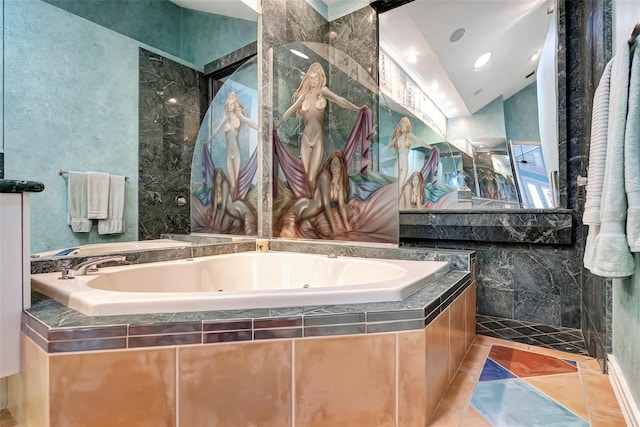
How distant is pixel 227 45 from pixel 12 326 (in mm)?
1949

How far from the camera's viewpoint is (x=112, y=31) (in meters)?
1.63

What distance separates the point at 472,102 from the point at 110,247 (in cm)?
253

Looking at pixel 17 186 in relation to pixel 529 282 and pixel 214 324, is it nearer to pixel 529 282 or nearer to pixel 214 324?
pixel 214 324

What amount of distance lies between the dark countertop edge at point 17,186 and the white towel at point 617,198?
76.3 inches

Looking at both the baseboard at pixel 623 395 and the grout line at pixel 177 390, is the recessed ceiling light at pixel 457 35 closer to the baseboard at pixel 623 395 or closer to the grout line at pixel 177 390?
the baseboard at pixel 623 395

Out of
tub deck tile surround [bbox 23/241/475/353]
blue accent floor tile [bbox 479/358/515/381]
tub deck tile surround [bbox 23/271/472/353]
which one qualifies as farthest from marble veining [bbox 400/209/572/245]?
tub deck tile surround [bbox 23/271/472/353]

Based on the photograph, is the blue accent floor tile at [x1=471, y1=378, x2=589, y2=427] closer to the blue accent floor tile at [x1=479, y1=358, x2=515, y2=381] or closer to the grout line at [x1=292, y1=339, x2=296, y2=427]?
the blue accent floor tile at [x1=479, y1=358, x2=515, y2=381]

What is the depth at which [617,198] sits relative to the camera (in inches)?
41.6

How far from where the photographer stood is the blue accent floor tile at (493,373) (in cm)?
154

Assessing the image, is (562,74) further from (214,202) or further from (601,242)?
(214,202)

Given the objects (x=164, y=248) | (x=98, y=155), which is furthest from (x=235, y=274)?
(x=98, y=155)

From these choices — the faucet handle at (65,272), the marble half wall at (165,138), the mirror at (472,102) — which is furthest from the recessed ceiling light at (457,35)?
the faucet handle at (65,272)

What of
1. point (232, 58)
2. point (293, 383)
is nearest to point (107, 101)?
point (232, 58)

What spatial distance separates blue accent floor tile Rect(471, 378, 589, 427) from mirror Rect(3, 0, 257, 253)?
5.76 ft
